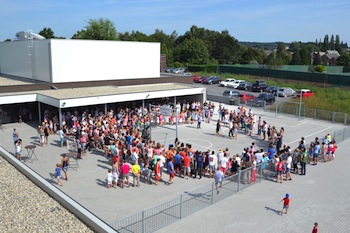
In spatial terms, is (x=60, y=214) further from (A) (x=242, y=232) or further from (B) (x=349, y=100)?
(B) (x=349, y=100)

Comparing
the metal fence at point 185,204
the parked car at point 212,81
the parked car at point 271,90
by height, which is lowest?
the metal fence at point 185,204

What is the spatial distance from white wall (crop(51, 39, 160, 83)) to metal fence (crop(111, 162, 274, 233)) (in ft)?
64.0

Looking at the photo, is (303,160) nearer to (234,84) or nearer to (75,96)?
(75,96)

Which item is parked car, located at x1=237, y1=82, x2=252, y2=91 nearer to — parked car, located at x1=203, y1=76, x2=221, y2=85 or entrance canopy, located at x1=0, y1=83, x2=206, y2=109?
parked car, located at x1=203, y1=76, x2=221, y2=85

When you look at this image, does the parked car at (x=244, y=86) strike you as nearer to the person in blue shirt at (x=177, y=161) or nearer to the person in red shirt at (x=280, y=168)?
the person in red shirt at (x=280, y=168)

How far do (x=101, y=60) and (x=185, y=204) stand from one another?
21.7 metres

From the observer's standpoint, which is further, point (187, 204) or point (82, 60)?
point (82, 60)

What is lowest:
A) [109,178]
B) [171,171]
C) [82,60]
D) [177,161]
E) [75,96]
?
[109,178]

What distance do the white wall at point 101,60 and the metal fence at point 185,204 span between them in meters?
19.5

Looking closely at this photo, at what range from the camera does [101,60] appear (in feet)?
103

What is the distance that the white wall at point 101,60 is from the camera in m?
29.2

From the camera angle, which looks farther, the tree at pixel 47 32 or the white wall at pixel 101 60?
the tree at pixel 47 32

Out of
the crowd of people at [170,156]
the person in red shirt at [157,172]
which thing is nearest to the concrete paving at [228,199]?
the person in red shirt at [157,172]

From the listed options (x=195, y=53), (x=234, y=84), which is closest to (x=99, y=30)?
(x=195, y=53)
